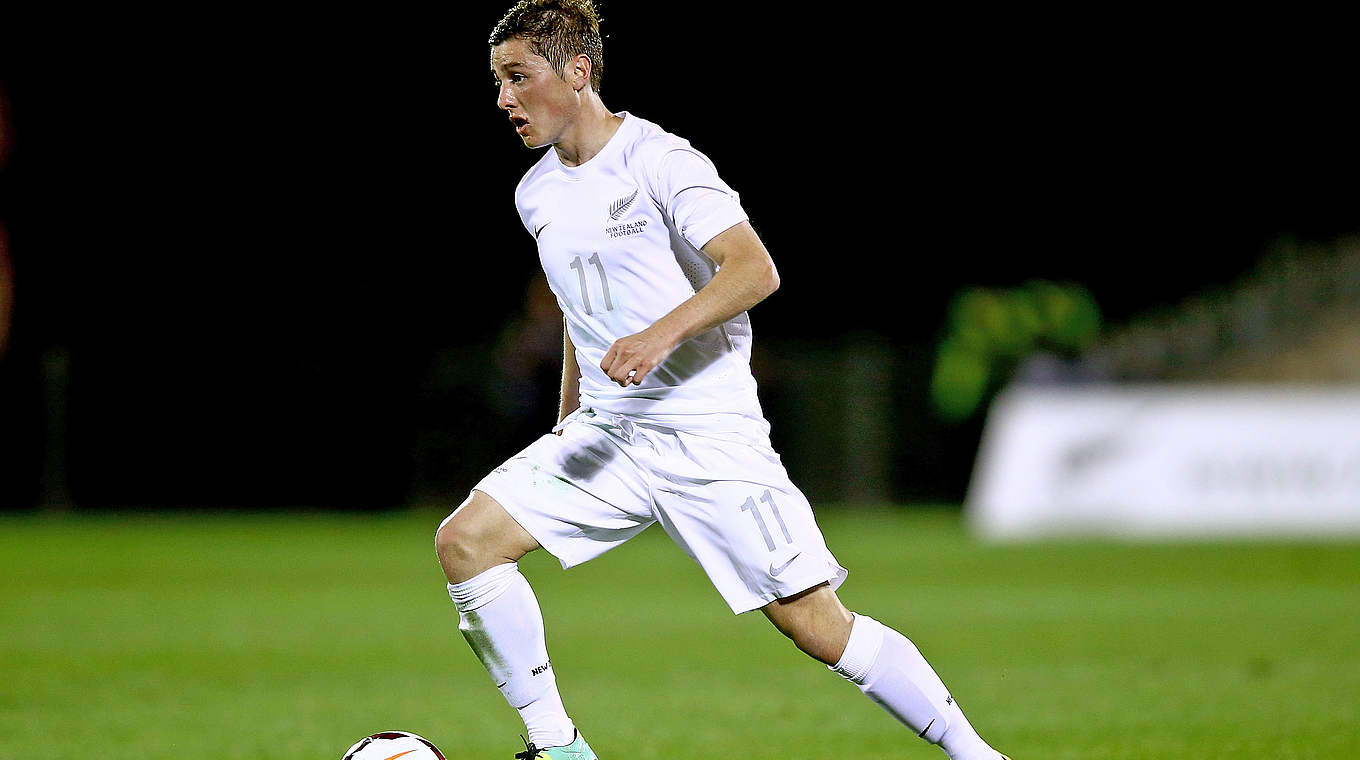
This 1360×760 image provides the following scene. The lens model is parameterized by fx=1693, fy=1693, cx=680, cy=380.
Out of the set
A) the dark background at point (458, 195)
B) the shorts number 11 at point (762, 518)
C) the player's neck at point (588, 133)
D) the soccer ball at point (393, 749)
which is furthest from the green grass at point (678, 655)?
the dark background at point (458, 195)

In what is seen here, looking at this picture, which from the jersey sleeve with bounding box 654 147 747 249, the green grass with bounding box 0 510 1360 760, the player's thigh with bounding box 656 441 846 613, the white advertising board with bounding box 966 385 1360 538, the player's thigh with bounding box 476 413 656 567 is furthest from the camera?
the white advertising board with bounding box 966 385 1360 538

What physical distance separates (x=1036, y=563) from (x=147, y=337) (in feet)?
49.2

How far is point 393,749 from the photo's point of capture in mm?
4969

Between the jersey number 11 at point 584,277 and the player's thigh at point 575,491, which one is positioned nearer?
the jersey number 11 at point 584,277

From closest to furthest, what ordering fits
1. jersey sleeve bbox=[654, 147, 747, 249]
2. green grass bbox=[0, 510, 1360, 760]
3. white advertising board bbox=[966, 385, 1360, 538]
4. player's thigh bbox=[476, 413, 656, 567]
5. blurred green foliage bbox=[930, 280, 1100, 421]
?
jersey sleeve bbox=[654, 147, 747, 249] → player's thigh bbox=[476, 413, 656, 567] → green grass bbox=[0, 510, 1360, 760] → white advertising board bbox=[966, 385, 1360, 538] → blurred green foliage bbox=[930, 280, 1100, 421]

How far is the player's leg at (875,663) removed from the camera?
492 centimetres

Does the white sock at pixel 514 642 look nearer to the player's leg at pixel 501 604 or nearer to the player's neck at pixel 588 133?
the player's leg at pixel 501 604

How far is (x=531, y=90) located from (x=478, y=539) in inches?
52.4

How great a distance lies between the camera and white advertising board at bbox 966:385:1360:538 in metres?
15.8

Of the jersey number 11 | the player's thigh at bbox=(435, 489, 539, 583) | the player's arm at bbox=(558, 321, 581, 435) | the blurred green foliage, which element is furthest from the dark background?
the jersey number 11

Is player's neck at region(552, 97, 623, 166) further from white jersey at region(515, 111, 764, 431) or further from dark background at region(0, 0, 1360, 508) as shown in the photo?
dark background at region(0, 0, 1360, 508)

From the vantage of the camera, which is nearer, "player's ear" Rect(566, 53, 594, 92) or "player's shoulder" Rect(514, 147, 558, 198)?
"player's ear" Rect(566, 53, 594, 92)

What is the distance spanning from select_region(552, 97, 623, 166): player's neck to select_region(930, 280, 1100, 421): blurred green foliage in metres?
16.7

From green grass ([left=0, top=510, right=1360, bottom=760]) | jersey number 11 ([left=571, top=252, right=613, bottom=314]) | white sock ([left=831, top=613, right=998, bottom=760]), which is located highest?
jersey number 11 ([left=571, top=252, right=613, bottom=314])
